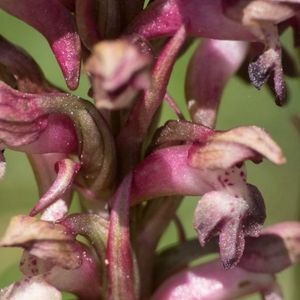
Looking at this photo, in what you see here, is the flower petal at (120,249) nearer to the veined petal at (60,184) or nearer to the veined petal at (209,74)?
the veined petal at (60,184)

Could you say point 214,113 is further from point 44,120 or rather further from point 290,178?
point 290,178

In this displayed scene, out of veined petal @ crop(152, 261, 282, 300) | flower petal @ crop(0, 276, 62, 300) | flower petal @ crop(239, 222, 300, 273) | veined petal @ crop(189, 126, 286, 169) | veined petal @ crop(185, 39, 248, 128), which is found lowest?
veined petal @ crop(152, 261, 282, 300)

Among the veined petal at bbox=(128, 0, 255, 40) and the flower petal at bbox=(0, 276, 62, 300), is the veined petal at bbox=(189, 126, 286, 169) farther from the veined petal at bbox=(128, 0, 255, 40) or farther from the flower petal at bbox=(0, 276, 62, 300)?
the flower petal at bbox=(0, 276, 62, 300)

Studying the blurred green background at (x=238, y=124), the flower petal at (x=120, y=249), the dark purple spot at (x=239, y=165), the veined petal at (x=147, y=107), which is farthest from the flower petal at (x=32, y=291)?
the blurred green background at (x=238, y=124)

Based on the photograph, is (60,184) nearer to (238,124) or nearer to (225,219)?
(225,219)

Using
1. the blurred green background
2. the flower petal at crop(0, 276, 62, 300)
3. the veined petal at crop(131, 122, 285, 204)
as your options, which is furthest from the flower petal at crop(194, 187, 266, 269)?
the blurred green background

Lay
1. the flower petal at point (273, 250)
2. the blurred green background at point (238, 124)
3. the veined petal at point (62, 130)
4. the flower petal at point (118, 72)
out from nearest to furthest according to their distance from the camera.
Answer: the flower petal at point (118, 72) → the veined petal at point (62, 130) → the flower petal at point (273, 250) → the blurred green background at point (238, 124)
